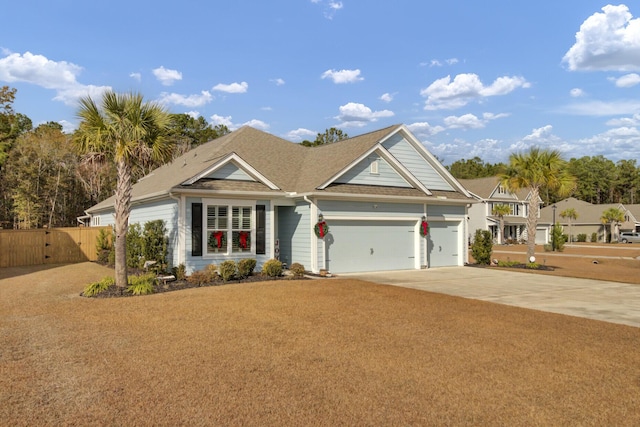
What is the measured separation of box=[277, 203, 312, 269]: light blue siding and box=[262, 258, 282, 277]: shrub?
1.78m

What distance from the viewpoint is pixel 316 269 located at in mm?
16734

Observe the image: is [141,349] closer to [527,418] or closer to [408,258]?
[527,418]

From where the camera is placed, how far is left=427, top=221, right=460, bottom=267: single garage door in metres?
20.2

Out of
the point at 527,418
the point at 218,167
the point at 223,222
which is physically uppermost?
the point at 218,167

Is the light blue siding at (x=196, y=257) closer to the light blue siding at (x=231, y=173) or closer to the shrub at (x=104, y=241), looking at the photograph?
the light blue siding at (x=231, y=173)

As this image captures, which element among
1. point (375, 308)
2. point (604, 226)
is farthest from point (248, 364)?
point (604, 226)

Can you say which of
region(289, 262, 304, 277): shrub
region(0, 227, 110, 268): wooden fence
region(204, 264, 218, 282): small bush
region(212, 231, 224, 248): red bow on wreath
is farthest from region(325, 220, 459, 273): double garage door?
region(0, 227, 110, 268): wooden fence

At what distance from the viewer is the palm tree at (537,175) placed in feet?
70.4

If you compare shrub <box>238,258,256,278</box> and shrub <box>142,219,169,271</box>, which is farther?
shrub <box>142,219,169,271</box>

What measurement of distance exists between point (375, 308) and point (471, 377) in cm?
435

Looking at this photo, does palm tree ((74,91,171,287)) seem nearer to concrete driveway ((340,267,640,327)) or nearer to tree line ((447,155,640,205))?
concrete driveway ((340,267,640,327))

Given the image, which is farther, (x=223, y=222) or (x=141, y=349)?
(x=223, y=222)

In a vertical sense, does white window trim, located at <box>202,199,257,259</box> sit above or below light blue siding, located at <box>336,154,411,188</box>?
below

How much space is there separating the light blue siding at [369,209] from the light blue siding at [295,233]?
0.80 metres
